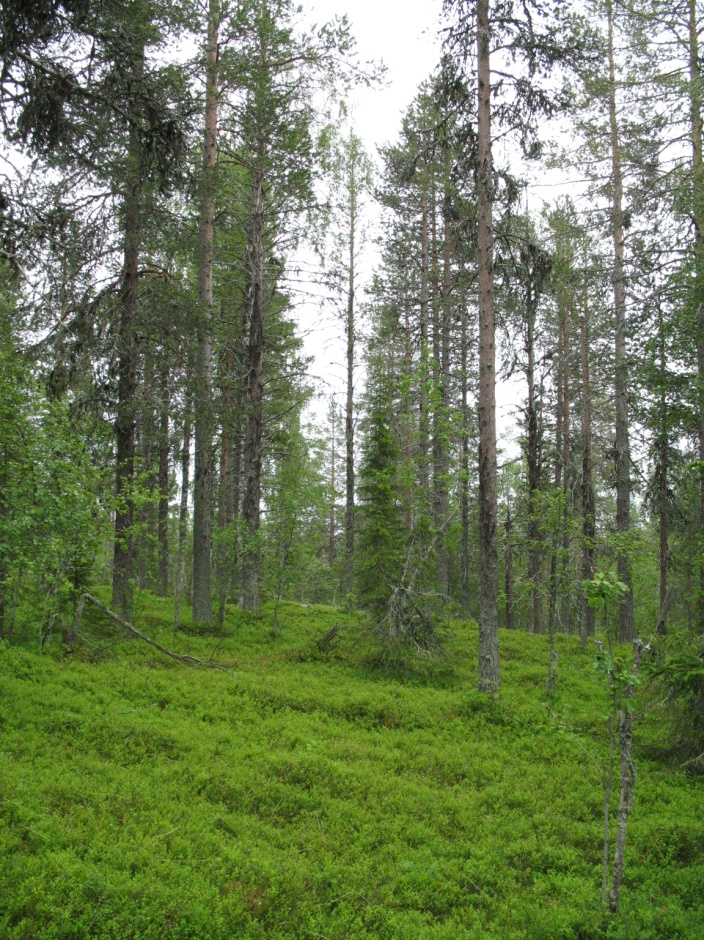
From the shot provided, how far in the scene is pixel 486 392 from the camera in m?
9.66

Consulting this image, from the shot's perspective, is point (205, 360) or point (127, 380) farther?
point (205, 360)

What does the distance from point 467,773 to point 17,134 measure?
28.0ft

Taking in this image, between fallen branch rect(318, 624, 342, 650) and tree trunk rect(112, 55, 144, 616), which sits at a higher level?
tree trunk rect(112, 55, 144, 616)

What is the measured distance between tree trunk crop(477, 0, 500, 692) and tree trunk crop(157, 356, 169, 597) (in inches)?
220

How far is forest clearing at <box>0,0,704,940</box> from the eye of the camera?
191 inches

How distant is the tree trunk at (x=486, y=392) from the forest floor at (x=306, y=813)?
99cm

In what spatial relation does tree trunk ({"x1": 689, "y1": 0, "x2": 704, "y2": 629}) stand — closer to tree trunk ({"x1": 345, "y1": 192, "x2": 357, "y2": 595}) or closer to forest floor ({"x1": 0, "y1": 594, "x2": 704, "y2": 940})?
forest floor ({"x1": 0, "y1": 594, "x2": 704, "y2": 940})

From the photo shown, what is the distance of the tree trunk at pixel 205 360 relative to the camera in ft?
38.5

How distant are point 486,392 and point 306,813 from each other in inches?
258

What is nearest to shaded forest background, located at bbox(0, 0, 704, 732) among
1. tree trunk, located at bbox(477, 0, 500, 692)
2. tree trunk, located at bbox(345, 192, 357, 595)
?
tree trunk, located at bbox(477, 0, 500, 692)

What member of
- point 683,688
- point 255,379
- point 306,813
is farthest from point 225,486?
point 683,688

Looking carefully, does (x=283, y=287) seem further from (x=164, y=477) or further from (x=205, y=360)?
(x=164, y=477)

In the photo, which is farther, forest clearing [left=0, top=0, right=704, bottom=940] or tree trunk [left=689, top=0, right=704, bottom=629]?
tree trunk [left=689, top=0, right=704, bottom=629]

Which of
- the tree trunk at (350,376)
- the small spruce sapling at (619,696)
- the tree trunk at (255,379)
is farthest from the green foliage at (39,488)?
the tree trunk at (350,376)
